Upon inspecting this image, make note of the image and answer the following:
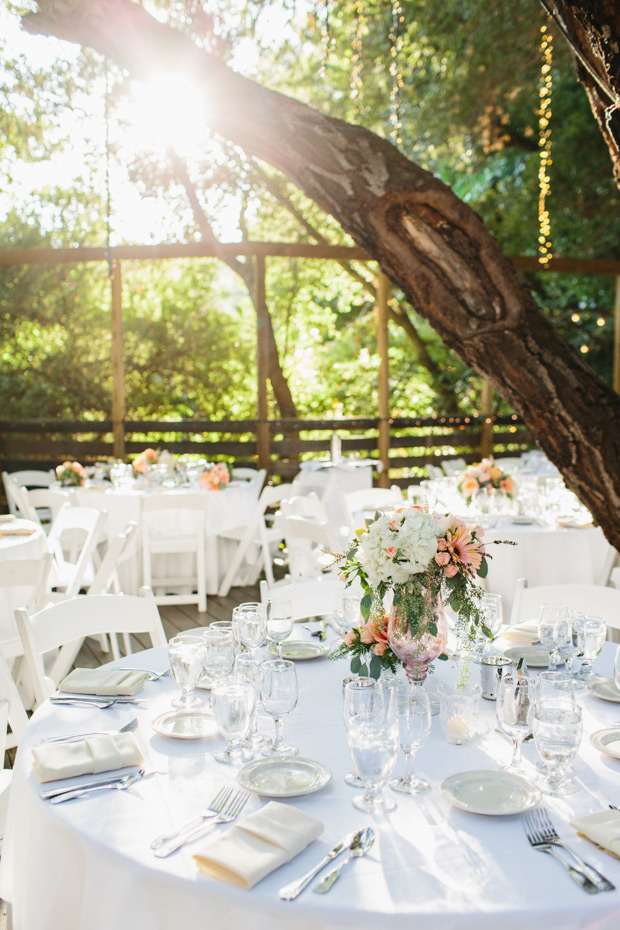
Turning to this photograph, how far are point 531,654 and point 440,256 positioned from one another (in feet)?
3.65

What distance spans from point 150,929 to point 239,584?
18.4 ft

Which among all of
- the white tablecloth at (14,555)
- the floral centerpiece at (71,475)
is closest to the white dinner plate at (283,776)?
the white tablecloth at (14,555)

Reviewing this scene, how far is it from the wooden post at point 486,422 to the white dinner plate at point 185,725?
8.10 metres

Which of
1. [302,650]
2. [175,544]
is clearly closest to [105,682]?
[302,650]

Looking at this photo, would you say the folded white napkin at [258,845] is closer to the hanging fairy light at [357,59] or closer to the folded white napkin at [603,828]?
the folded white napkin at [603,828]

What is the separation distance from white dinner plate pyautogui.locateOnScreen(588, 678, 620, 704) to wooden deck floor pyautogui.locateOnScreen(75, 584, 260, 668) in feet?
10.9

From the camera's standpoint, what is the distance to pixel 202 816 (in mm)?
1447

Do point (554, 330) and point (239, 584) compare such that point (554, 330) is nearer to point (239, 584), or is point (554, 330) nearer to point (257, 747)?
point (257, 747)

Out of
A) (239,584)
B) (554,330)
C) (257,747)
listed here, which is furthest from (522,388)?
(239,584)

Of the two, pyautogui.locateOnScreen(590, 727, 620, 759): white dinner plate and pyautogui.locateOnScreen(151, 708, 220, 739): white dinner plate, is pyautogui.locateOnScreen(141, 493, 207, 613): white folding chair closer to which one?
Result: pyautogui.locateOnScreen(151, 708, 220, 739): white dinner plate

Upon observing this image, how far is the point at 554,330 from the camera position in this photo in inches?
96.6

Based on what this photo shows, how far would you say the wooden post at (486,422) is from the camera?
31.9 feet

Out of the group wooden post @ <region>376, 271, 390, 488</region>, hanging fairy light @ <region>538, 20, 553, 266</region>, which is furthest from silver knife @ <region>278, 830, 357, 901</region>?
wooden post @ <region>376, 271, 390, 488</region>

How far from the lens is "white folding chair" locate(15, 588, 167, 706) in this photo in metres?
2.30
